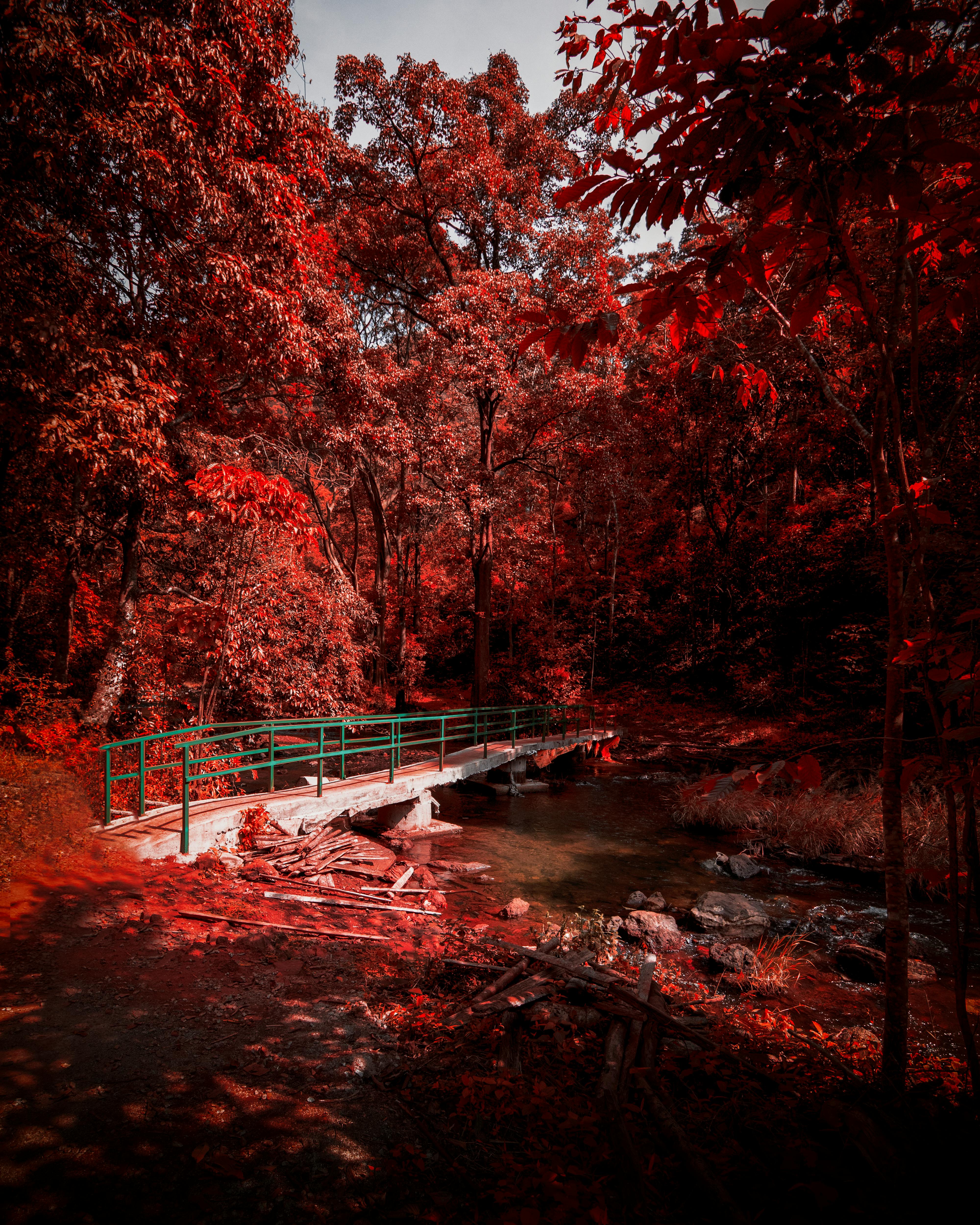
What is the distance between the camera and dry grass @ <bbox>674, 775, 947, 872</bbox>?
9.39m

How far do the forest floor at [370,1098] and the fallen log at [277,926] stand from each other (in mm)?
92

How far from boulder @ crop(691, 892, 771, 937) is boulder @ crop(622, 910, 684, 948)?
435 mm

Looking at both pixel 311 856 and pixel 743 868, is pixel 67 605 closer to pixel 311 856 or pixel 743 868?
pixel 311 856

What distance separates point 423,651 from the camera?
77.4ft

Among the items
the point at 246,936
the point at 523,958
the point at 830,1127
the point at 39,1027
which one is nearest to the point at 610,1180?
the point at 830,1127

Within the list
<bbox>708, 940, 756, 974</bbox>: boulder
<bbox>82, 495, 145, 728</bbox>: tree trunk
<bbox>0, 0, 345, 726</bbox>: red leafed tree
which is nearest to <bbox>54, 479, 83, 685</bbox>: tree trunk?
<bbox>0, 0, 345, 726</bbox>: red leafed tree

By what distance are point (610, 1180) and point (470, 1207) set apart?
674mm

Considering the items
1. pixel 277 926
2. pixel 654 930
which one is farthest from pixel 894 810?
pixel 277 926

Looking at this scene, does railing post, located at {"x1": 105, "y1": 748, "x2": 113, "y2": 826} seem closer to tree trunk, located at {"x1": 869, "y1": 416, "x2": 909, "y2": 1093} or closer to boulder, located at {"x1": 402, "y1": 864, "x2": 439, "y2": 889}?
boulder, located at {"x1": 402, "y1": 864, "x2": 439, "y2": 889}

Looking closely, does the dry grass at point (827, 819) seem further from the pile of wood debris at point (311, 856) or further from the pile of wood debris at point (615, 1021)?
the pile of wood debris at point (311, 856)

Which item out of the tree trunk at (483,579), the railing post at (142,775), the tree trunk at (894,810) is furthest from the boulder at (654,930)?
the tree trunk at (483,579)

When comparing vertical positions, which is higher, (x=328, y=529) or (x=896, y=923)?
(x=328, y=529)

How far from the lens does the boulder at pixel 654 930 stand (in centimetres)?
669

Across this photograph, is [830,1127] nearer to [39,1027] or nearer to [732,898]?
[39,1027]
